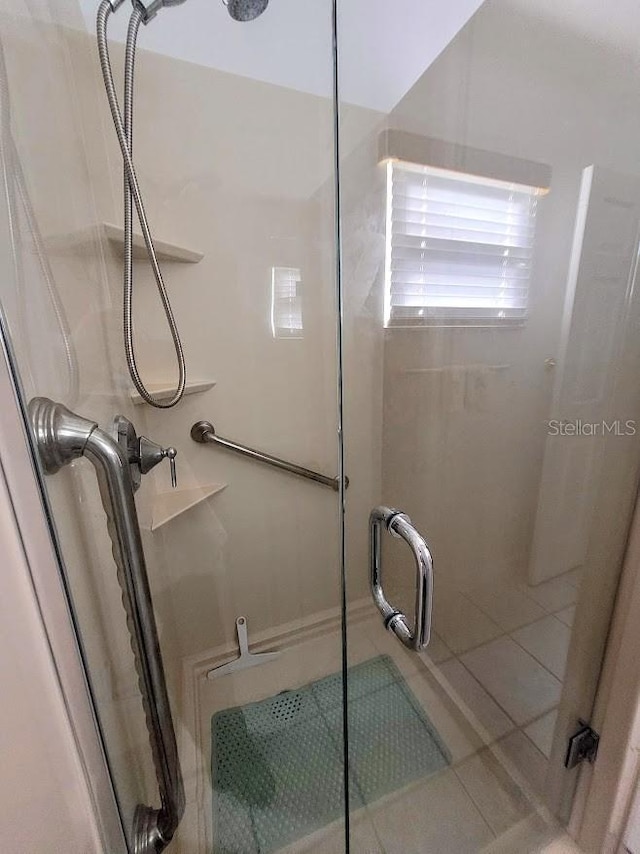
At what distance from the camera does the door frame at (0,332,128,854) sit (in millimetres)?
303

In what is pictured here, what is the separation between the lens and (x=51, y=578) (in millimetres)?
334

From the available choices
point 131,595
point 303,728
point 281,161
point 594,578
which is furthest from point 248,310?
point 303,728

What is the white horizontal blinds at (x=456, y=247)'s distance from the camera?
970 millimetres

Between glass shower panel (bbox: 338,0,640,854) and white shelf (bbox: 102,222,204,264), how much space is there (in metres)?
0.51

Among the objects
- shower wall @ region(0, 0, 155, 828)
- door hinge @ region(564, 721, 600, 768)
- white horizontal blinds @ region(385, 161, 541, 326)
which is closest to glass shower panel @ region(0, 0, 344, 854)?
shower wall @ region(0, 0, 155, 828)

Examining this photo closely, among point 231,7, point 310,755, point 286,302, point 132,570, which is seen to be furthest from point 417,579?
point 231,7

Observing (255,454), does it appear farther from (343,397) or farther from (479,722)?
(479,722)

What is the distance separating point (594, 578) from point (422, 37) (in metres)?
1.52

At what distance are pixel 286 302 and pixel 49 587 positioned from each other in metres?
1.07

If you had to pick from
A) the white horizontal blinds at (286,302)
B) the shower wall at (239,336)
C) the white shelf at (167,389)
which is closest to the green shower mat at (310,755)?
the shower wall at (239,336)

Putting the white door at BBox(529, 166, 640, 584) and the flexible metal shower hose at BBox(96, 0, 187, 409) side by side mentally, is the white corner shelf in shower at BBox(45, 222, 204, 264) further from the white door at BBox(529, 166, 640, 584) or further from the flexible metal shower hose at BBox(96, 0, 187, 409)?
the white door at BBox(529, 166, 640, 584)
